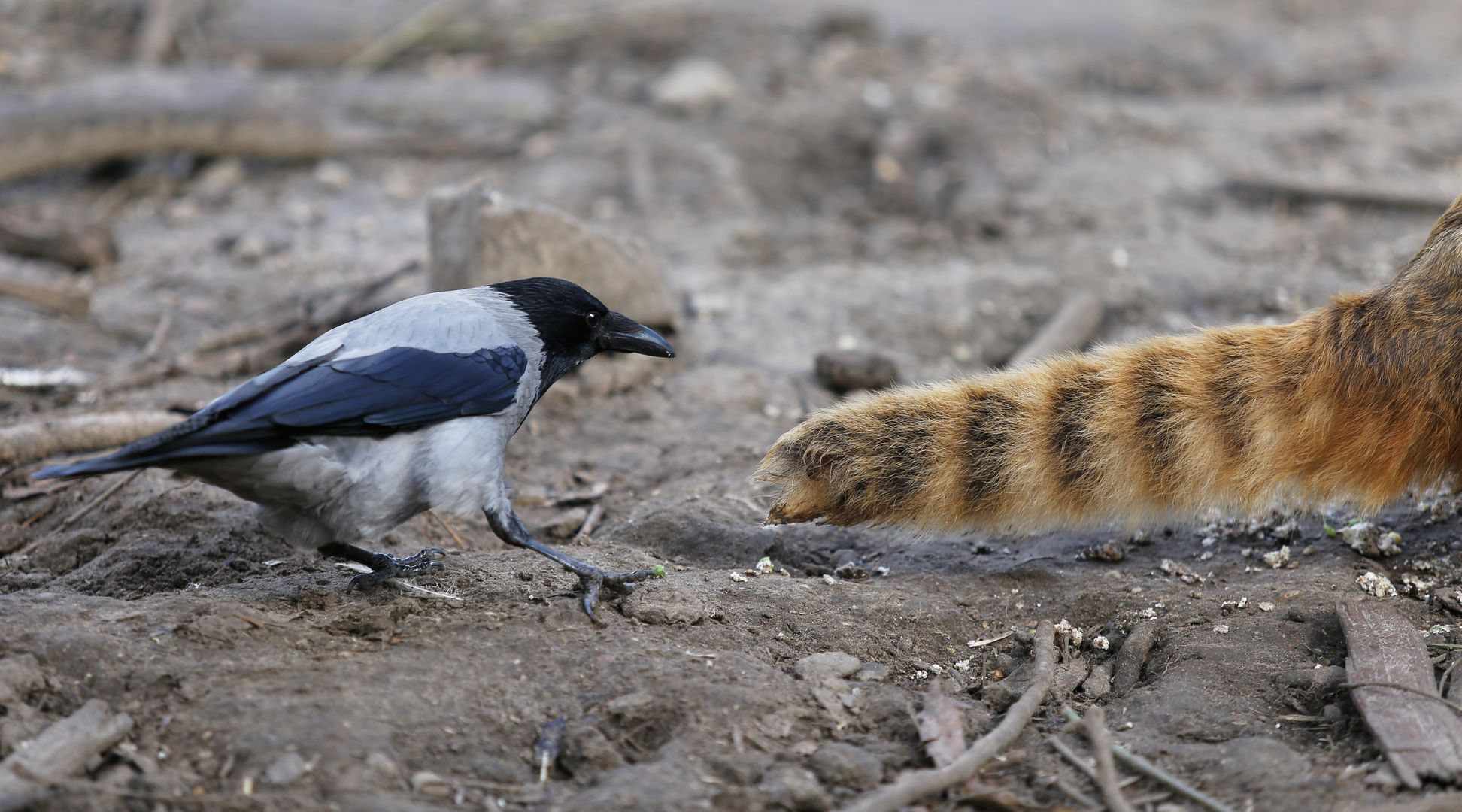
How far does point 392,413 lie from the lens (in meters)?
3.68

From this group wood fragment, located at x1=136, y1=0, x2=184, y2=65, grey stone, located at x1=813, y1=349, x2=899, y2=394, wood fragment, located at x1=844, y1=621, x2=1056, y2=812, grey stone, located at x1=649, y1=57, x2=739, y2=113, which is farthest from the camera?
wood fragment, located at x1=136, y1=0, x2=184, y2=65

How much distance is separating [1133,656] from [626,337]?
6.69 feet

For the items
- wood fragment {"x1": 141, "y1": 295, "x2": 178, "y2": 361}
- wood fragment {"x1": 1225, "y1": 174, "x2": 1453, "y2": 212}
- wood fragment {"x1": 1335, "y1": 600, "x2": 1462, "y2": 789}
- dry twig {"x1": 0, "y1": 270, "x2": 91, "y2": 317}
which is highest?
wood fragment {"x1": 1225, "y1": 174, "x2": 1453, "y2": 212}

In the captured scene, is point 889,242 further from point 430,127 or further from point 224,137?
→ point 224,137

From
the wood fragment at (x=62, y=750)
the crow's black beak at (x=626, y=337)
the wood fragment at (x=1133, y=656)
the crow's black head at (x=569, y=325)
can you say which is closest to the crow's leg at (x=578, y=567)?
the crow's black head at (x=569, y=325)

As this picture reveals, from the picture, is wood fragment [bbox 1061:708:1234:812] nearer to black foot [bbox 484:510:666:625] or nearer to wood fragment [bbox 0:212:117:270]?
black foot [bbox 484:510:666:625]

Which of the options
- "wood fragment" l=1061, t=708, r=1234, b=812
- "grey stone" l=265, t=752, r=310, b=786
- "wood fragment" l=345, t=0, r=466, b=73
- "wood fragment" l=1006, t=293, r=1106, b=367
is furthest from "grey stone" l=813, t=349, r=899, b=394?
"wood fragment" l=345, t=0, r=466, b=73

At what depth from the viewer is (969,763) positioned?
3.06 metres

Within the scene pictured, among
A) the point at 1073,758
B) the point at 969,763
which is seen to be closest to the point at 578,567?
the point at 969,763

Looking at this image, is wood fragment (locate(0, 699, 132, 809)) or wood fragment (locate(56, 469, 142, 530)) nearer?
wood fragment (locate(0, 699, 132, 809))

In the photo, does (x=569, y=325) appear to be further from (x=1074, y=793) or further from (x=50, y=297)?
(x=50, y=297)

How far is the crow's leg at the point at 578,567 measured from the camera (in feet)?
12.7

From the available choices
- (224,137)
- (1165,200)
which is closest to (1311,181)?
(1165,200)

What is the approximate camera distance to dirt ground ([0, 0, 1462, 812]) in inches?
123
